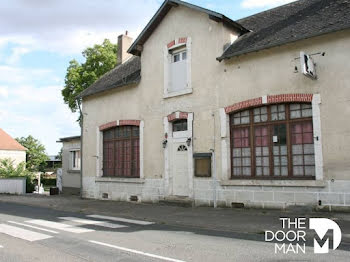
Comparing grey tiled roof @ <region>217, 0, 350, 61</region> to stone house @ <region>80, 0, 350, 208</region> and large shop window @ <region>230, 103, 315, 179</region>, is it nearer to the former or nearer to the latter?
stone house @ <region>80, 0, 350, 208</region>

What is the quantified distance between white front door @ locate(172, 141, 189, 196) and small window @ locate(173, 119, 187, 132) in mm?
565

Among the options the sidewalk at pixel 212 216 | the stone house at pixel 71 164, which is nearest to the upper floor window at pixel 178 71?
the sidewalk at pixel 212 216

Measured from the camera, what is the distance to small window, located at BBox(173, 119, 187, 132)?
13.7m

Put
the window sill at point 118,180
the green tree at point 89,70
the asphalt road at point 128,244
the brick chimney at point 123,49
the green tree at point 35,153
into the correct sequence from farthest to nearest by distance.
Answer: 1. the green tree at point 35,153
2. the green tree at point 89,70
3. the brick chimney at point 123,49
4. the window sill at point 118,180
5. the asphalt road at point 128,244

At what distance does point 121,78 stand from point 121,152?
3.50 metres

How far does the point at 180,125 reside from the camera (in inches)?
548

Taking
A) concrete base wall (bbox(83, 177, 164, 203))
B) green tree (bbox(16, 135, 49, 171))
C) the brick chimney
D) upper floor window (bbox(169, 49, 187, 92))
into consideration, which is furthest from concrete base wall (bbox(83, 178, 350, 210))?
green tree (bbox(16, 135, 49, 171))

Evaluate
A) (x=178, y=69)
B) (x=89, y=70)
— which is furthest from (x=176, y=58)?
(x=89, y=70)

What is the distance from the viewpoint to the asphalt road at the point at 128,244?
19.4ft

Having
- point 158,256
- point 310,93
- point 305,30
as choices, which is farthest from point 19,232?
point 305,30

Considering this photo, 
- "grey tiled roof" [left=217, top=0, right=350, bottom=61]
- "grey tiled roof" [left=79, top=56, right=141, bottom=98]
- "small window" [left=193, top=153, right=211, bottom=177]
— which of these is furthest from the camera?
"grey tiled roof" [left=79, top=56, right=141, bottom=98]

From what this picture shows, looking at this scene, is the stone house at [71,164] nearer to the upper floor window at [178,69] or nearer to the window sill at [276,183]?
the upper floor window at [178,69]

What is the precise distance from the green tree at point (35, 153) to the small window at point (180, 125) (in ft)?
183

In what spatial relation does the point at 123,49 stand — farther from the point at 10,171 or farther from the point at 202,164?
the point at 10,171
